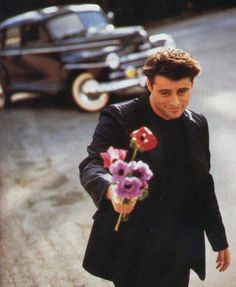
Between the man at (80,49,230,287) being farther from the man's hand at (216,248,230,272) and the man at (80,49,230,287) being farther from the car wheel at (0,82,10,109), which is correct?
the car wheel at (0,82,10,109)

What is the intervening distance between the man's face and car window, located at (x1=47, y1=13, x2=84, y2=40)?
771 cm

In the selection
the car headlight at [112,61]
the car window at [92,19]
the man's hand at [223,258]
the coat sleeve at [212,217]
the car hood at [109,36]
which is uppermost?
the coat sleeve at [212,217]

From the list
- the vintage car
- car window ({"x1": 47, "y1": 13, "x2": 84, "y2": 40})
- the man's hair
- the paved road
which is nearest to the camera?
the man's hair

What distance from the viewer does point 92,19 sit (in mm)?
10180

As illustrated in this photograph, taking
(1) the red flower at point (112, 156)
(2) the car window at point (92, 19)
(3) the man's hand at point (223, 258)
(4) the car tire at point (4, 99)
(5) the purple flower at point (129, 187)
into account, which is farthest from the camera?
(4) the car tire at point (4, 99)

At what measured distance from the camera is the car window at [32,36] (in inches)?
391

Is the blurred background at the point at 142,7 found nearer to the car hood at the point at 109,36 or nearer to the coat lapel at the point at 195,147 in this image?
the car hood at the point at 109,36

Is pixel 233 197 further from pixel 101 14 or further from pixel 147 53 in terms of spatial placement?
pixel 101 14

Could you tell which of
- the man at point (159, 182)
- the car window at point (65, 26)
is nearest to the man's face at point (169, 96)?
the man at point (159, 182)

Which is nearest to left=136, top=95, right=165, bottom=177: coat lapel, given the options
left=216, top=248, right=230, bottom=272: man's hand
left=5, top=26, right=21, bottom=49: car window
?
left=216, top=248, right=230, bottom=272: man's hand

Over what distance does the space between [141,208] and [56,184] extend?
391 centimetres

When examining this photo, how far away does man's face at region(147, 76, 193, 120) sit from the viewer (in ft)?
7.65

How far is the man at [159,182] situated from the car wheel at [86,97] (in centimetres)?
678

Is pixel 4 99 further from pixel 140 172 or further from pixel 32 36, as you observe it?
pixel 140 172
